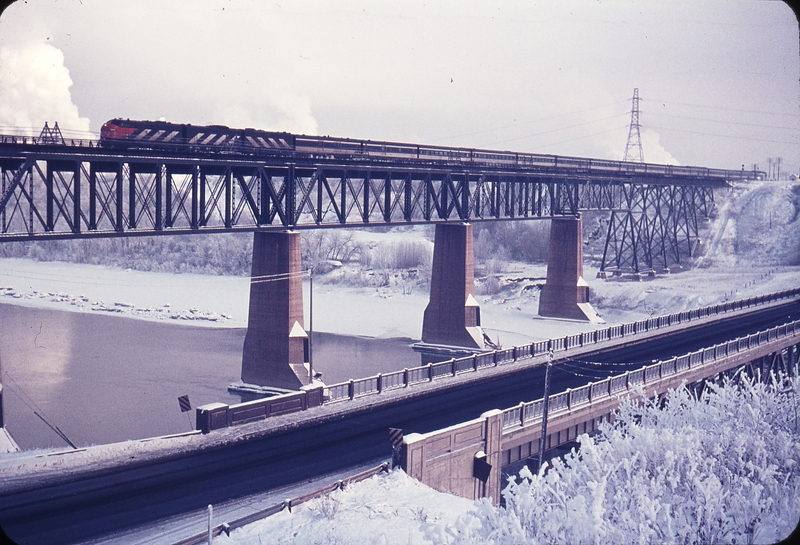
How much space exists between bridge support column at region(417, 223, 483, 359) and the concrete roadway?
1707cm

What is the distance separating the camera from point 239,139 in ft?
130

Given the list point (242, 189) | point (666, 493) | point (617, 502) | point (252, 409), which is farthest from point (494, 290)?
point (617, 502)

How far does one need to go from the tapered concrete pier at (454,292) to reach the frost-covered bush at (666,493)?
30102mm

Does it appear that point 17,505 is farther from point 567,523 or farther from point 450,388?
point 450,388

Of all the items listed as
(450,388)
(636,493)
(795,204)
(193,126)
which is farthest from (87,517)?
(795,204)

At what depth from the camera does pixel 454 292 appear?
53.0 meters

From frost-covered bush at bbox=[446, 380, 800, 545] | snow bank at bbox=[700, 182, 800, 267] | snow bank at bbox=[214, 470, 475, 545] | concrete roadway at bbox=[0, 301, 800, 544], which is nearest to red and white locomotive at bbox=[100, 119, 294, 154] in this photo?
concrete roadway at bbox=[0, 301, 800, 544]

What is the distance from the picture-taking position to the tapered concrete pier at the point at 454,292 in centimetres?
5266

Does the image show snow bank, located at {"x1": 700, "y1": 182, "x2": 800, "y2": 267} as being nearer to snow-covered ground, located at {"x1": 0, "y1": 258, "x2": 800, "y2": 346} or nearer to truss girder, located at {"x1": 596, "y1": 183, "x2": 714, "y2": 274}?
truss girder, located at {"x1": 596, "y1": 183, "x2": 714, "y2": 274}

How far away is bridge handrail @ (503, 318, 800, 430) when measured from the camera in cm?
2709

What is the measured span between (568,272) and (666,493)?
49419 mm

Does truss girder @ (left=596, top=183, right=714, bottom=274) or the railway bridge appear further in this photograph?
truss girder @ (left=596, top=183, right=714, bottom=274)

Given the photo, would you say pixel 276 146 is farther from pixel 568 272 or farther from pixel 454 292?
pixel 568 272

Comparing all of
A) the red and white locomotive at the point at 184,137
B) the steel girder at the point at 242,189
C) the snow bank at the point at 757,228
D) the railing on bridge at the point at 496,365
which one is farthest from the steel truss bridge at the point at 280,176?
the snow bank at the point at 757,228
